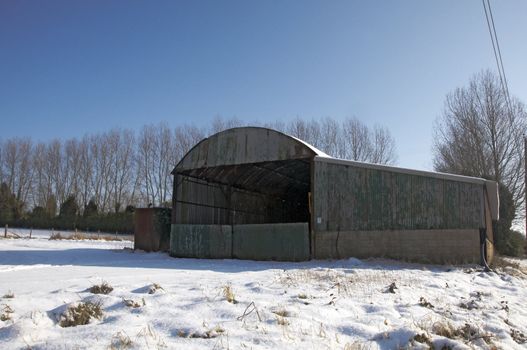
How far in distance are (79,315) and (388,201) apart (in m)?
11.9

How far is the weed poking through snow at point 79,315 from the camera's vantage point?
4.98 meters

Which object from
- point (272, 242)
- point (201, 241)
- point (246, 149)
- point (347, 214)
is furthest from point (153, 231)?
point (347, 214)

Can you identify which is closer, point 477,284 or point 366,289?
point 366,289

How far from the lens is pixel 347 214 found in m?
15.4

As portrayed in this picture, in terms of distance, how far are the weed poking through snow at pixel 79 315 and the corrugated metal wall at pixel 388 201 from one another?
1085cm

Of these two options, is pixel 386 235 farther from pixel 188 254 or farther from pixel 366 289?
pixel 188 254

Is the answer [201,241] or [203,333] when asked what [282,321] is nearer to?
[203,333]

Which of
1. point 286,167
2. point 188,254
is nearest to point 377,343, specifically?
point 188,254

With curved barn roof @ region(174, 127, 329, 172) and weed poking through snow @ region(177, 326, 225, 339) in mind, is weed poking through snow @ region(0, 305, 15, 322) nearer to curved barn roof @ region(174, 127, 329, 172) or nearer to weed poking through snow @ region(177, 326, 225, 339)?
weed poking through snow @ region(177, 326, 225, 339)

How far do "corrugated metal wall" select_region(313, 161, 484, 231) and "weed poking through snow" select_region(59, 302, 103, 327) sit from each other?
10.8 meters

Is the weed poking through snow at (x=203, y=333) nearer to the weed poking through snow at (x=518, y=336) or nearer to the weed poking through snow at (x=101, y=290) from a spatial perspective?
the weed poking through snow at (x=101, y=290)

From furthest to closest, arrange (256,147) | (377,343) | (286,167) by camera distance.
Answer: (286,167)
(256,147)
(377,343)

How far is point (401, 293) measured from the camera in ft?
25.8

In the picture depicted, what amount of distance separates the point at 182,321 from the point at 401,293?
4542 millimetres
